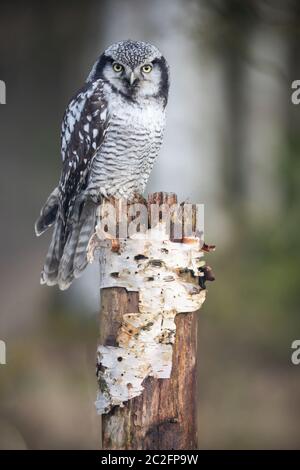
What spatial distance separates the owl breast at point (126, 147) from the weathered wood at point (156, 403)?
885 mm

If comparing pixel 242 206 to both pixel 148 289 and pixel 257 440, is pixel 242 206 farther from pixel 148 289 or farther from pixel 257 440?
pixel 148 289

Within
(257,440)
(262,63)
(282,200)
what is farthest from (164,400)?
(262,63)

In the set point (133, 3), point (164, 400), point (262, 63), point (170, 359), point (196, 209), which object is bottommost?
point (164, 400)

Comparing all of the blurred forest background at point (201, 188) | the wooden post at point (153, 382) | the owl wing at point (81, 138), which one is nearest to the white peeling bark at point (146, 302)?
the wooden post at point (153, 382)

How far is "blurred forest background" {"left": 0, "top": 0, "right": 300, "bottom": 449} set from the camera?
13.1 feet

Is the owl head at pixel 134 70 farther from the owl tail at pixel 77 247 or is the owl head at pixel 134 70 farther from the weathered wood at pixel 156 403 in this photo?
the weathered wood at pixel 156 403

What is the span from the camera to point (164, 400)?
1.72m

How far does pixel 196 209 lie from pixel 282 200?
8.58 feet

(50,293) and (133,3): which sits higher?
(133,3)

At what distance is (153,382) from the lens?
1723 mm

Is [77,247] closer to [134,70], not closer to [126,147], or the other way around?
[126,147]

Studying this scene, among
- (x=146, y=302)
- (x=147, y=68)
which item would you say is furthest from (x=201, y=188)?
(x=146, y=302)

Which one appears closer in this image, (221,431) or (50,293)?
(221,431)

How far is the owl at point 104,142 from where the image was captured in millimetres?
2439
